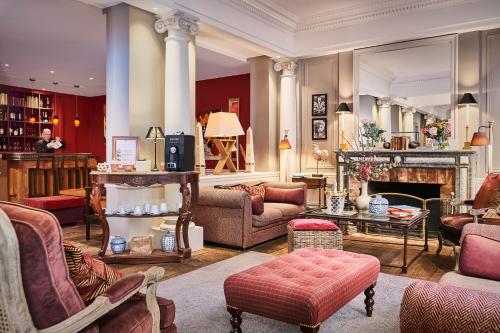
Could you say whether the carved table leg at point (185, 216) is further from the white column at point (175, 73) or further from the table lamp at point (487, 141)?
the table lamp at point (487, 141)

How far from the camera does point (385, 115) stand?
20.8 ft

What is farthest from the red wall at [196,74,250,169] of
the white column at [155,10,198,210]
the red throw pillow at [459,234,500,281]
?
the red throw pillow at [459,234,500,281]

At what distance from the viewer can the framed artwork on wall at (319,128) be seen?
7086 mm

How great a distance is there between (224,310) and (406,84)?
4663 millimetres

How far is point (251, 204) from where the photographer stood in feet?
15.9

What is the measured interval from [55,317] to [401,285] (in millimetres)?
2964

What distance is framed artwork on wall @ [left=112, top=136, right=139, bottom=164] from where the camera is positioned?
4562mm

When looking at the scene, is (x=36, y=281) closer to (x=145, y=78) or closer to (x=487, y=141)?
(x=145, y=78)

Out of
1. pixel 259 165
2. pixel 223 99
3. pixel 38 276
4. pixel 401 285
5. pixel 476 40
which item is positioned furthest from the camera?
pixel 223 99

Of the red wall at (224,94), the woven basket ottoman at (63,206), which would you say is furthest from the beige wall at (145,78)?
the red wall at (224,94)

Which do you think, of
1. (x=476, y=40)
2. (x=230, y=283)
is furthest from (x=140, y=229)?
(x=476, y=40)

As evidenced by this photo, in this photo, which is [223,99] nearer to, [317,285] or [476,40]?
[476,40]

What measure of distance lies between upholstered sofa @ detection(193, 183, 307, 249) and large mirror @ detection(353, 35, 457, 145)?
237cm

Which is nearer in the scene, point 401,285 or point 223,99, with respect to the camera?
point 401,285
